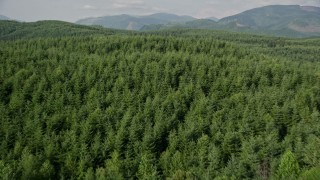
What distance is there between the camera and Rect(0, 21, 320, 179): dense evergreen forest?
90562 millimetres

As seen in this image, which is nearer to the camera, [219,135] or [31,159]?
[31,159]

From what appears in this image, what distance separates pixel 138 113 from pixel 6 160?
4759 cm

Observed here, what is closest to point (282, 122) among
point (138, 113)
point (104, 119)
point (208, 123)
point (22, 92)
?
point (208, 123)

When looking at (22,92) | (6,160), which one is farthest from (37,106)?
(6,160)

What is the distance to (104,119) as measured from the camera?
12706 centimetres

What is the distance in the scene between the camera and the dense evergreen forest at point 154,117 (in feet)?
297

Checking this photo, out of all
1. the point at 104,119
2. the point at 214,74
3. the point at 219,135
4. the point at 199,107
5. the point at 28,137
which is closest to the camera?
the point at 219,135

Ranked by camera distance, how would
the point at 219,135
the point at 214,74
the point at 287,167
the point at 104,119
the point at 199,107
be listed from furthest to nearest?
the point at 214,74, the point at 199,107, the point at 104,119, the point at 219,135, the point at 287,167

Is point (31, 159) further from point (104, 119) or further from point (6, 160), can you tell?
point (104, 119)

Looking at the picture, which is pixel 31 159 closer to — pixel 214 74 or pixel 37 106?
pixel 37 106

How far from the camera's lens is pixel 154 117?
13275 cm

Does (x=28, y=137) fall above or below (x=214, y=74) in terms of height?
below

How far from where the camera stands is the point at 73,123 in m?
126

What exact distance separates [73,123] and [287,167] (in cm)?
7943
